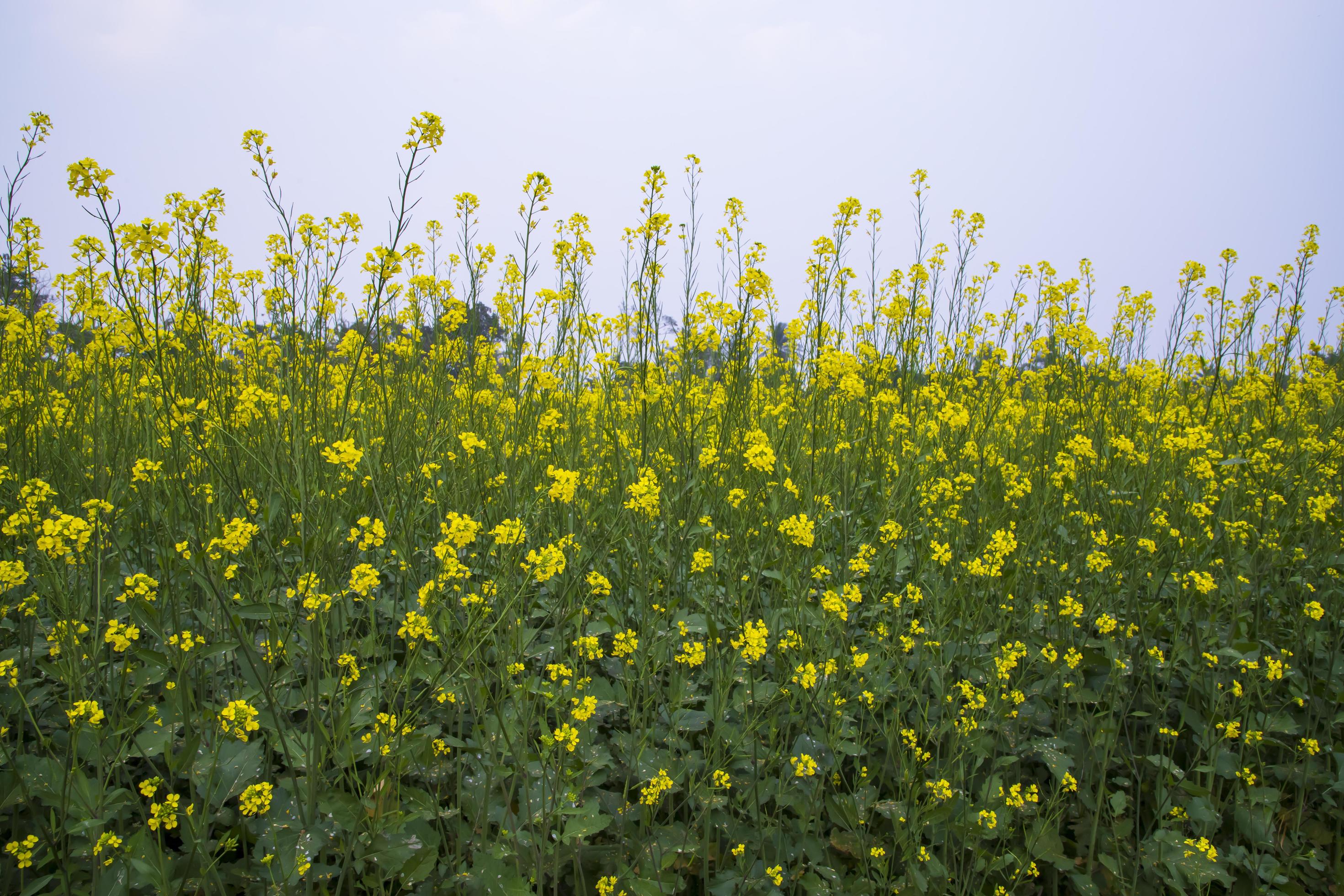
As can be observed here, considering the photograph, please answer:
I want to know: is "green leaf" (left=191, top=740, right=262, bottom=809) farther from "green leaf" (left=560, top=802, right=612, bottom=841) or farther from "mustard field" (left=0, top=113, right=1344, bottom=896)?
"green leaf" (left=560, top=802, right=612, bottom=841)

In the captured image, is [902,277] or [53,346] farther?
[902,277]

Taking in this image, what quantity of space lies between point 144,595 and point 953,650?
8.04ft

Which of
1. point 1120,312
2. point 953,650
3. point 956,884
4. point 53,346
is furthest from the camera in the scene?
point 1120,312

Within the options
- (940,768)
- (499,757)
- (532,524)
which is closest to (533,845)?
(499,757)

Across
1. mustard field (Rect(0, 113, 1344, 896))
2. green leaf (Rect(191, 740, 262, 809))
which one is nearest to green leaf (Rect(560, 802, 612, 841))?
mustard field (Rect(0, 113, 1344, 896))

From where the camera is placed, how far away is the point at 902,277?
433cm

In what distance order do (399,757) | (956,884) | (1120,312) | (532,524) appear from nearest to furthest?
(399,757) < (956,884) < (532,524) < (1120,312)

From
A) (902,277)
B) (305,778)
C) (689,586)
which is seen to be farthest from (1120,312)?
(305,778)

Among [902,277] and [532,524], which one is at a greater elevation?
[902,277]

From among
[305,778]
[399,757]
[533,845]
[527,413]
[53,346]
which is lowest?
[533,845]

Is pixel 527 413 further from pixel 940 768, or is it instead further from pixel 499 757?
pixel 940 768

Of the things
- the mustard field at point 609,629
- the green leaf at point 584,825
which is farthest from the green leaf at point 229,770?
the green leaf at point 584,825

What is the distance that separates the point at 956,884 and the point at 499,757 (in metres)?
1.37

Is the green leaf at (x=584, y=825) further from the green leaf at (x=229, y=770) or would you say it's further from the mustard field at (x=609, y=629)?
the green leaf at (x=229, y=770)
